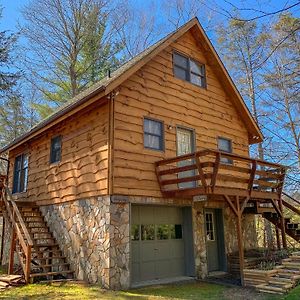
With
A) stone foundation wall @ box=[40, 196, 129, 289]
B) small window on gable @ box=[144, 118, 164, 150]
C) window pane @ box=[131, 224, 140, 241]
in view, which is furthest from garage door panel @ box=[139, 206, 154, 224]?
small window on gable @ box=[144, 118, 164, 150]

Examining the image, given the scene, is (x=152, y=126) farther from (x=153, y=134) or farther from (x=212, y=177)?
(x=212, y=177)

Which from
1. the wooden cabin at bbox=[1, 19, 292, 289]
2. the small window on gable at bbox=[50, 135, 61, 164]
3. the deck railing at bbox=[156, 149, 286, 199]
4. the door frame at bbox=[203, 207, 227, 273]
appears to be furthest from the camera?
the door frame at bbox=[203, 207, 227, 273]

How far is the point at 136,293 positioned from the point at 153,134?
15.9ft

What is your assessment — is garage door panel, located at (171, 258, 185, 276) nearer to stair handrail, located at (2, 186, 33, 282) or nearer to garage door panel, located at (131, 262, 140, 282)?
garage door panel, located at (131, 262, 140, 282)

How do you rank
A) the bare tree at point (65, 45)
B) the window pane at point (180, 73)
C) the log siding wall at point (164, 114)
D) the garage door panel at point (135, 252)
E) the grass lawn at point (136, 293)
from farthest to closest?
the bare tree at point (65, 45), the window pane at point (180, 73), the garage door panel at point (135, 252), the log siding wall at point (164, 114), the grass lawn at point (136, 293)

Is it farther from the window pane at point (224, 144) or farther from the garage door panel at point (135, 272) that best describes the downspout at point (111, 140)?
the window pane at point (224, 144)

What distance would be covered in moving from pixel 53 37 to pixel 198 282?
1810 cm

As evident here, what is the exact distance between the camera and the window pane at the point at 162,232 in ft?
36.2

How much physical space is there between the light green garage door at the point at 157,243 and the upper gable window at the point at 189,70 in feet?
16.6

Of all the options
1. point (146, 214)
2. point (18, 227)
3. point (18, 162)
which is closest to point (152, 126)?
point (146, 214)

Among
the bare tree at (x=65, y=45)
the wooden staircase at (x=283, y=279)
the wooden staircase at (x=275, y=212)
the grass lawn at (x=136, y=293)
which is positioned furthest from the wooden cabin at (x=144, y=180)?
the bare tree at (x=65, y=45)

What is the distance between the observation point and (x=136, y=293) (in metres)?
→ 8.61

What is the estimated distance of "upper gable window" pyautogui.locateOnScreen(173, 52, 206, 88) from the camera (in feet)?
41.3

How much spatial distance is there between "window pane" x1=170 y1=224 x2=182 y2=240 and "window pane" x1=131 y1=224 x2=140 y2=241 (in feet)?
4.97
